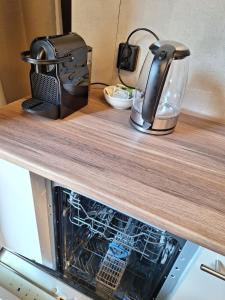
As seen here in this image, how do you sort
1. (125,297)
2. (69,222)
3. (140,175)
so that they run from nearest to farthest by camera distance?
(140,175)
(69,222)
(125,297)

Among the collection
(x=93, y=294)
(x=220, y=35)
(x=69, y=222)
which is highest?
(x=220, y=35)

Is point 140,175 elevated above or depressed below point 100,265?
above

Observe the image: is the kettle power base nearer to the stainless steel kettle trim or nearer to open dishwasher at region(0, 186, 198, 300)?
the stainless steel kettle trim

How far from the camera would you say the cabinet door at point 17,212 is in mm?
622

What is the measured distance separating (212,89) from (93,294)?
994mm

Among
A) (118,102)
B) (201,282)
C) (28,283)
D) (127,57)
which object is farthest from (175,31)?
(28,283)

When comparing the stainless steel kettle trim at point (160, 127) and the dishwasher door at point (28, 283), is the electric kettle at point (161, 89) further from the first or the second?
the dishwasher door at point (28, 283)

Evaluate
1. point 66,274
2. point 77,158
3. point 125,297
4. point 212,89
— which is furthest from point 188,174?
point 66,274

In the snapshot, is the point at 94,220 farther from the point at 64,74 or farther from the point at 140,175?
the point at 64,74

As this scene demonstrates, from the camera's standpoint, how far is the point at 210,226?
0.45 meters

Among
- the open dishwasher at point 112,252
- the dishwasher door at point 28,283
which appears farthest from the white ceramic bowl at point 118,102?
the dishwasher door at point 28,283

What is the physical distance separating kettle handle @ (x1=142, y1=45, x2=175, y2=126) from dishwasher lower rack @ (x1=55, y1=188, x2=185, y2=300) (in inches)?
13.9

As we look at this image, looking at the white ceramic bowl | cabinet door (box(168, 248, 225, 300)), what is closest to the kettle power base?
the white ceramic bowl

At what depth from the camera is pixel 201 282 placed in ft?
1.84
